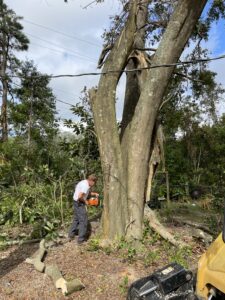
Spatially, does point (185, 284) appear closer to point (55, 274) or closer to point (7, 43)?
point (55, 274)

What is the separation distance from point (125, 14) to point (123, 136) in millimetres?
3253

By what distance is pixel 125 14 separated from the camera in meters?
Result: 9.90

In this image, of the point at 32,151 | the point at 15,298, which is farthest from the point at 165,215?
the point at 32,151

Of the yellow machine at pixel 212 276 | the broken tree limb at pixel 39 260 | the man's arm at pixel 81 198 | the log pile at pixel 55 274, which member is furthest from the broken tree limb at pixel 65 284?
the yellow machine at pixel 212 276

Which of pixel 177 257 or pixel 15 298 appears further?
pixel 177 257

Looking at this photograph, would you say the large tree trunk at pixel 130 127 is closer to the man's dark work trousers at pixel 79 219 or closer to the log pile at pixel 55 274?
the man's dark work trousers at pixel 79 219

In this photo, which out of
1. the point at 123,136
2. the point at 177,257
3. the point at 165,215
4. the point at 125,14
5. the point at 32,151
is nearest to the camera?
the point at 177,257

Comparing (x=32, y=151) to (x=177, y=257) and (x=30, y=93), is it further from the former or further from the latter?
(x=177, y=257)

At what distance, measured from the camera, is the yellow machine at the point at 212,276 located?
10.8ft

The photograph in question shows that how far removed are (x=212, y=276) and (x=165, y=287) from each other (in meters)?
0.41

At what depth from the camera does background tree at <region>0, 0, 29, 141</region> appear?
96.3 ft

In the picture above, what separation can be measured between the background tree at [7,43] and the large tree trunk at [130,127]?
2178cm

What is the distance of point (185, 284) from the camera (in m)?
3.58

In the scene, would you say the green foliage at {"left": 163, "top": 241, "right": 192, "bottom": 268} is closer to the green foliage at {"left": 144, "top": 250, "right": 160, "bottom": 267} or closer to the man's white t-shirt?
the green foliage at {"left": 144, "top": 250, "right": 160, "bottom": 267}
